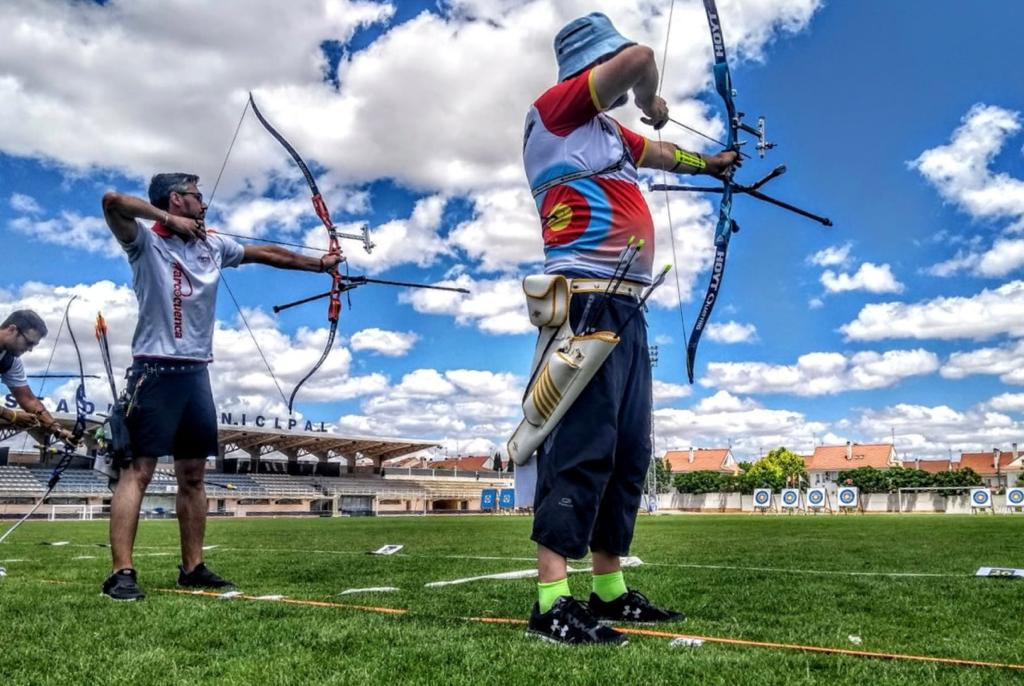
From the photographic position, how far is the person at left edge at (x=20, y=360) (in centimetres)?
633

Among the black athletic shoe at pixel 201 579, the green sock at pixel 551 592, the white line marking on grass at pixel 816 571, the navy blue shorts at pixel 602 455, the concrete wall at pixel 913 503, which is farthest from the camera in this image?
the concrete wall at pixel 913 503

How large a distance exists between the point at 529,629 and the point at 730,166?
2457mm

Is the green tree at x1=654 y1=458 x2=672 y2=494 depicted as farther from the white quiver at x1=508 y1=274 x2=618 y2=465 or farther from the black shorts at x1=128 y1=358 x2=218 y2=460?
the white quiver at x1=508 y1=274 x2=618 y2=465

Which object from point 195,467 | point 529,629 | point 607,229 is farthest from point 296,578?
point 607,229

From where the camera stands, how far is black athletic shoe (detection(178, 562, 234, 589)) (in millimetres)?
4625

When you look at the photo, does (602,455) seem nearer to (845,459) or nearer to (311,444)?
(311,444)

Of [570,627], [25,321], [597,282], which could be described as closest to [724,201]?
[597,282]

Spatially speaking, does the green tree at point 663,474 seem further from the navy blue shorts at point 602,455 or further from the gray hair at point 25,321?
the navy blue shorts at point 602,455

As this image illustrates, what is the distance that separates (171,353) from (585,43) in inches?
106

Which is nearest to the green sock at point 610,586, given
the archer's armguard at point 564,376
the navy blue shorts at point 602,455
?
the navy blue shorts at point 602,455

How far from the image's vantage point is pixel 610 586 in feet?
11.3

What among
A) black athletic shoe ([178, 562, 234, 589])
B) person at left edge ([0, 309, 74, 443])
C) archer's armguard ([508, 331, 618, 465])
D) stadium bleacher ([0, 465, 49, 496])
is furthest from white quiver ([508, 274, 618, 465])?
stadium bleacher ([0, 465, 49, 496])

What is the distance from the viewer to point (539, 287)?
3.19 m

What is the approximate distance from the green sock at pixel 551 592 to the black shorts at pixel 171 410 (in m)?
2.44
